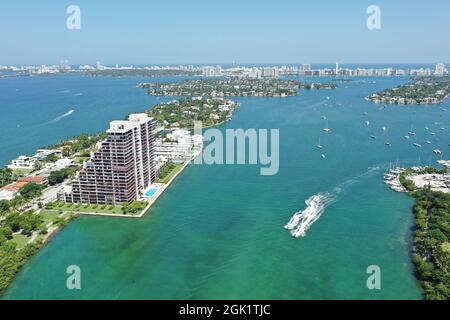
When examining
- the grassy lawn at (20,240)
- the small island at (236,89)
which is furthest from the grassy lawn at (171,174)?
the small island at (236,89)

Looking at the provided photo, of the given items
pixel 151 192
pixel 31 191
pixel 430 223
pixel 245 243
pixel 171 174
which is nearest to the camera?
pixel 245 243

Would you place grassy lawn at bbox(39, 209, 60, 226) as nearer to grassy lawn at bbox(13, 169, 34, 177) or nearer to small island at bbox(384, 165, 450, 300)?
grassy lawn at bbox(13, 169, 34, 177)

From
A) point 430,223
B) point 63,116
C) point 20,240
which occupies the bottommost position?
point 20,240

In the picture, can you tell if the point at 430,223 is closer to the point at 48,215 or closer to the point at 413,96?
the point at 48,215

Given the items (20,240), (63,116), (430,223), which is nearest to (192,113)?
(63,116)

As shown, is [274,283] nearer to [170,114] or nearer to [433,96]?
[170,114]

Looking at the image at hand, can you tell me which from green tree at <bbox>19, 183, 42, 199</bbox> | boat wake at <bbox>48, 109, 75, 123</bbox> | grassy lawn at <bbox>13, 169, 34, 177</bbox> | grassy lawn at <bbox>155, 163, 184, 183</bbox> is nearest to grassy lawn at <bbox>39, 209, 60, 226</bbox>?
green tree at <bbox>19, 183, 42, 199</bbox>
